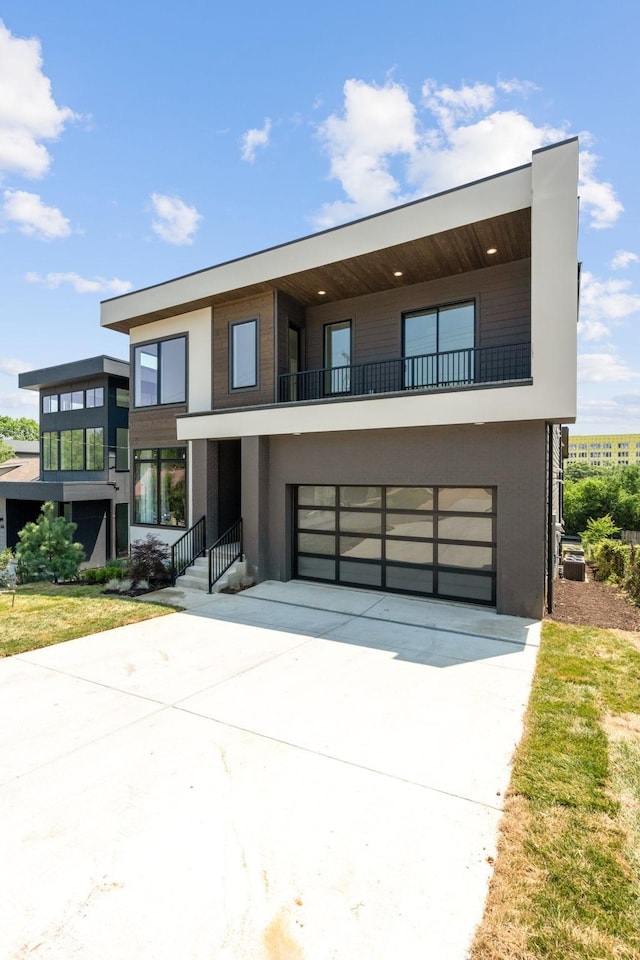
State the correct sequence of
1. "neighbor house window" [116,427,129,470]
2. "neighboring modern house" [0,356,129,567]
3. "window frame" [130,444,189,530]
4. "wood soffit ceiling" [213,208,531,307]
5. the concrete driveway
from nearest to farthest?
the concrete driveway → "wood soffit ceiling" [213,208,531,307] → "window frame" [130,444,189,530] → "neighboring modern house" [0,356,129,567] → "neighbor house window" [116,427,129,470]

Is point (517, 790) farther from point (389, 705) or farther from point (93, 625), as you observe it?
point (93, 625)

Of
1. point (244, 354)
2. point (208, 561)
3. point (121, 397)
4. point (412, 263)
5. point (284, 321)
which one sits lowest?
point (208, 561)

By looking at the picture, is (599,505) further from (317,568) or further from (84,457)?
(84,457)

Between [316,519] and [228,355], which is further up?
[228,355]

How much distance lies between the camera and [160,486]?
42.2 feet

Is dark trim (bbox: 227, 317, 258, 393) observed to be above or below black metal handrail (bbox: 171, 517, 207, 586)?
above

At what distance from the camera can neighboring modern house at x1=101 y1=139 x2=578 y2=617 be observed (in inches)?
304

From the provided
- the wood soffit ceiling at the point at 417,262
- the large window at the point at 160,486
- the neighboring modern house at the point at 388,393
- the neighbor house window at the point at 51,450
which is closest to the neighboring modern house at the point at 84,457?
the neighbor house window at the point at 51,450

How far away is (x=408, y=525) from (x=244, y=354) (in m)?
5.84

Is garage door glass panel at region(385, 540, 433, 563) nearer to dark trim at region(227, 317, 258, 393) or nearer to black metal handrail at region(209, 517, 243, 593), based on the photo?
black metal handrail at region(209, 517, 243, 593)

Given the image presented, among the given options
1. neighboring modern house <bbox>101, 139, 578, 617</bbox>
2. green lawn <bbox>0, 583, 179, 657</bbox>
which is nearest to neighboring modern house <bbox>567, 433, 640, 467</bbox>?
neighboring modern house <bbox>101, 139, 578, 617</bbox>

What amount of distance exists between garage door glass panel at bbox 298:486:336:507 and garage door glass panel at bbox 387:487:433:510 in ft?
4.61

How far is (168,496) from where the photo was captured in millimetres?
12664

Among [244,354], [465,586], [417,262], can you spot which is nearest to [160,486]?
[244,354]
